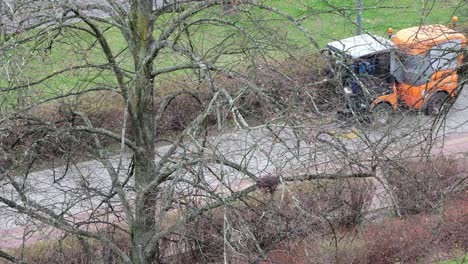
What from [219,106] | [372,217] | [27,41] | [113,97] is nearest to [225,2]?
[219,106]

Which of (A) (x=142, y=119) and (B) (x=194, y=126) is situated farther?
(A) (x=142, y=119)

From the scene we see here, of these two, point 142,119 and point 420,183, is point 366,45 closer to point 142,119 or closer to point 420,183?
point 420,183

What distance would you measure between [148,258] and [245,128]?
278cm

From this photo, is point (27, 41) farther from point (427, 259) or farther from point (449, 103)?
point (427, 259)

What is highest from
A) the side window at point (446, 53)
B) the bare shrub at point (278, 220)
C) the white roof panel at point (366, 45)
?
the white roof panel at point (366, 45)

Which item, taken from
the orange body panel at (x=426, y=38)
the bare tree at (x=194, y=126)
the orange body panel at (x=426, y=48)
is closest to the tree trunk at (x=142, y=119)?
the bare tree at (x=194, y=126)

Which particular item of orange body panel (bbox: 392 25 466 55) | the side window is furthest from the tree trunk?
the side window

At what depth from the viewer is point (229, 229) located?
6051mm

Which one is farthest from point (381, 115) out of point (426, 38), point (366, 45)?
point (426, 38)

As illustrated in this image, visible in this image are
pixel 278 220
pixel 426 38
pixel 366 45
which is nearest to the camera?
pixel 278 220

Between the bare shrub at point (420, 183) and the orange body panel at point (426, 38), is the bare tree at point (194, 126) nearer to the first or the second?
the bare shrub at point (420, 183)

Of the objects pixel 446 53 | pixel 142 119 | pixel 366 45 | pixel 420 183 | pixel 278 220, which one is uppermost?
pixel 366 45

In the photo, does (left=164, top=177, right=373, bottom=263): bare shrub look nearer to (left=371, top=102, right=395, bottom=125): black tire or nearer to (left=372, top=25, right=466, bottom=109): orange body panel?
(left=371, top=102, right=395, bottom=125): black tire

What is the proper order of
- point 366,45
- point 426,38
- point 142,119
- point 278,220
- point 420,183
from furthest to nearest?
1. point 426,38
2. point 366,45
3. point 278,220
4. point 420,183
5. point 142,119
